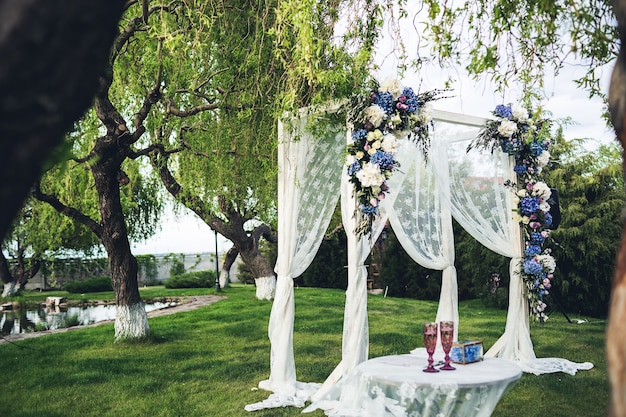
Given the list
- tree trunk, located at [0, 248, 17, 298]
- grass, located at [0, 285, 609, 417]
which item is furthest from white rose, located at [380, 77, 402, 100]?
tree trunk, located at [0, 248, 17, 298]

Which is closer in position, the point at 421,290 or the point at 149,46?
the point at 149,46

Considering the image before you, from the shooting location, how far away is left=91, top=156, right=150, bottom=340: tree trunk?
952 cm

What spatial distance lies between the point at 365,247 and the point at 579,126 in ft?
28.5

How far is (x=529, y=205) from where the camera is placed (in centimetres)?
731

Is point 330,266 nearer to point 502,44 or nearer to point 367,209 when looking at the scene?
point 367,209

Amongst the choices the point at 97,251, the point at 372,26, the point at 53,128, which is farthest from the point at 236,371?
the point at 97,251

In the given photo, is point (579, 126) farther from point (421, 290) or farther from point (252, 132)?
point (252, 132)

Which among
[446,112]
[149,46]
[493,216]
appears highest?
[149,46]

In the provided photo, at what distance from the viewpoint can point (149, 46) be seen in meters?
7.66

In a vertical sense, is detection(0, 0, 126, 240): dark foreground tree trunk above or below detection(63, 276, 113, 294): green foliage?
above

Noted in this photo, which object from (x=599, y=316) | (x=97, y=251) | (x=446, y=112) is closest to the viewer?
(x=446, y=112)

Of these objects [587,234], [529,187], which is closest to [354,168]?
[529,187]

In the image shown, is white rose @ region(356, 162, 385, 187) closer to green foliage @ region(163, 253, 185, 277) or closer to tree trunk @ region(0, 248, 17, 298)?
tree trunk @ region(0, 248, 17, 298)

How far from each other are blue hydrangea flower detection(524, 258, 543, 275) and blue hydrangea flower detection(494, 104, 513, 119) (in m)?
1.71
